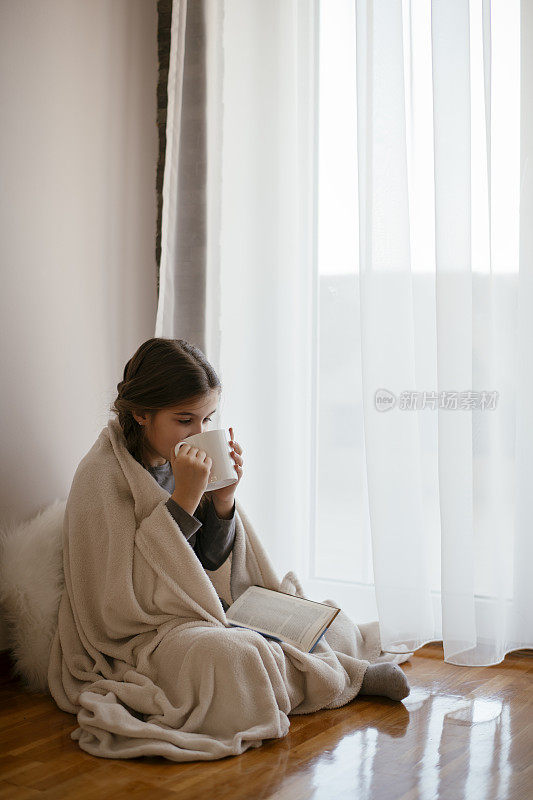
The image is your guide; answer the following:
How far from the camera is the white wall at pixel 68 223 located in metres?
1.91

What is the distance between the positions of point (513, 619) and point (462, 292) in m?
0.76

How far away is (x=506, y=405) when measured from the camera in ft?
5.87

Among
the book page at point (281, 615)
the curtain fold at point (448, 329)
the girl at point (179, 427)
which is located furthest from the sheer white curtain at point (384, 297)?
the girl at point (179, 427)

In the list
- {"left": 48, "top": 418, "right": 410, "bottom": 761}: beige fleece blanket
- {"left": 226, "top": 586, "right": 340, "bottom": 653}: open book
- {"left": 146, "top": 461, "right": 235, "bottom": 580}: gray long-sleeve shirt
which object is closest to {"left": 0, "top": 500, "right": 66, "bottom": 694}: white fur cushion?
{"left": 48, "top": 418, "right": 410, "bottom": 761}: beige fleece blanket

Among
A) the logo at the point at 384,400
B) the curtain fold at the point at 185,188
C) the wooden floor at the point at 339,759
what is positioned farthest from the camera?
the curtain fold at the point at 185,188

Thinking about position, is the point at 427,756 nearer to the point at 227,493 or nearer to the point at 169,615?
the point at 169,615

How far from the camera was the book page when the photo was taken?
65.0 inches

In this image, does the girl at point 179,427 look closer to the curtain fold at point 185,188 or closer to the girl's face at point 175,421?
the girl's face at point 175,421

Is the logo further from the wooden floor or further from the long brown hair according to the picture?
the wooden floor

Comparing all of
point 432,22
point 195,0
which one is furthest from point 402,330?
point 195,0

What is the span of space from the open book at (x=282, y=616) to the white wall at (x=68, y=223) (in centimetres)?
58

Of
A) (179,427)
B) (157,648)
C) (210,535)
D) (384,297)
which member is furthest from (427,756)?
(384,297)

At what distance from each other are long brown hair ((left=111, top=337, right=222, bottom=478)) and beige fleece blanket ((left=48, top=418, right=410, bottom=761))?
0.05 metres
